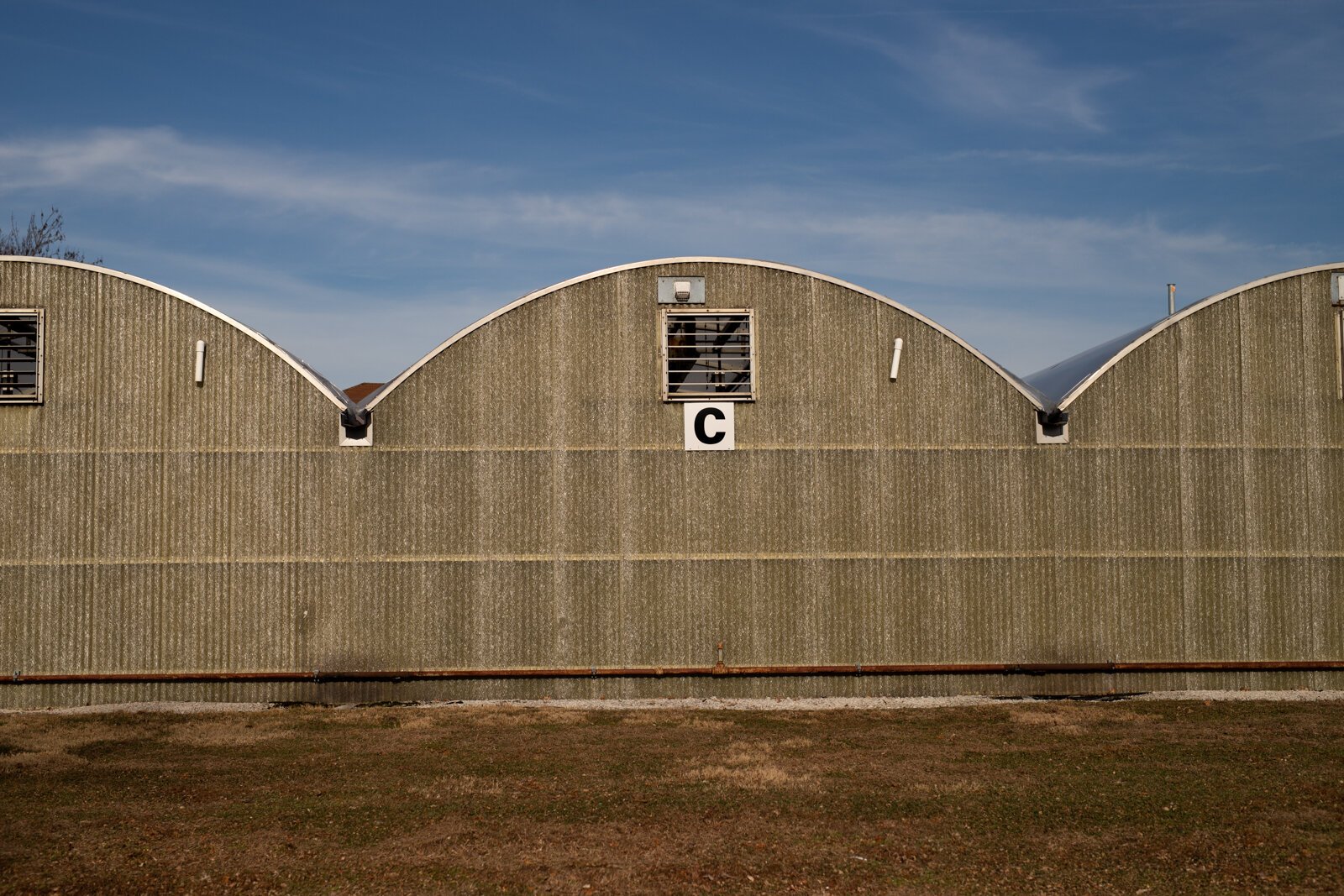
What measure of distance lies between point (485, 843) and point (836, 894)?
3.99 meters

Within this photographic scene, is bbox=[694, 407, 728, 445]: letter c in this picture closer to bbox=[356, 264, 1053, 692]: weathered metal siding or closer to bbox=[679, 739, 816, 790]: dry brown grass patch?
bbox=[356, 264, 1053, 692]: weathered metal siding

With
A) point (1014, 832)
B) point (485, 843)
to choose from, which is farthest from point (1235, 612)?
point (485, 843)

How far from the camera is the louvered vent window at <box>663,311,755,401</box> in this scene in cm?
1998

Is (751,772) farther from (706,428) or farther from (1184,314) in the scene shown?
(1184,314)

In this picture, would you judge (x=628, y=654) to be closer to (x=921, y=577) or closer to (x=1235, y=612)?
(x=921, y=577)

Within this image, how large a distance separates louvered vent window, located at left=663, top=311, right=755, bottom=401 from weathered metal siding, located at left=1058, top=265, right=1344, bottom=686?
272 inches

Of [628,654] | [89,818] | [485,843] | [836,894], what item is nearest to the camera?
[836,894]

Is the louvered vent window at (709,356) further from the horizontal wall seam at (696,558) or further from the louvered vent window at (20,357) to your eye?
the louvered vent window at (20,357)

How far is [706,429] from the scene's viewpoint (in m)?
19.9

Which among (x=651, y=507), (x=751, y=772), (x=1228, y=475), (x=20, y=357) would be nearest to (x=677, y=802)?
→ (x=751, y=772)

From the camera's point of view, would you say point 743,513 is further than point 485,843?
Yes

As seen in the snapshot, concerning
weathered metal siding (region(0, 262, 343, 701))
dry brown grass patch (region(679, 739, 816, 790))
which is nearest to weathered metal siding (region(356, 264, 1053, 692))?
weathered metal siding (region(0, 262, 343, 701))

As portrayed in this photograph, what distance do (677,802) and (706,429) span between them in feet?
30.0

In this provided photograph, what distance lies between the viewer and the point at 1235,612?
779 inches
